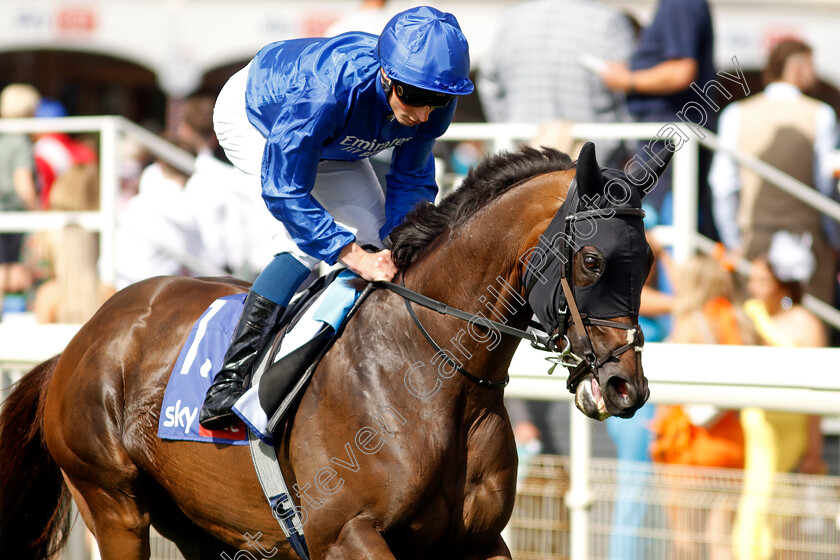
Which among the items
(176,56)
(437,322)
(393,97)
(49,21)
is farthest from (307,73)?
(49,21)

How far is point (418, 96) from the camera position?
273 centimetres

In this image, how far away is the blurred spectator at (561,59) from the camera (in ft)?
17.4

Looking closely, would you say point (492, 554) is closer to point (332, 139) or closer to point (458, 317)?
point (458, 317)

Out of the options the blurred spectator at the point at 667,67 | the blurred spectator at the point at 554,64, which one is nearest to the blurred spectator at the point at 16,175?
the blurred spectator at the point at 554,64

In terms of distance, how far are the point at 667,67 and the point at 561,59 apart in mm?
550

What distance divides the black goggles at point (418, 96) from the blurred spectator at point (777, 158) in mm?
3284

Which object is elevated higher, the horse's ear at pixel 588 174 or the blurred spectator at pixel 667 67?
the blurred spectator at pixel 667 67

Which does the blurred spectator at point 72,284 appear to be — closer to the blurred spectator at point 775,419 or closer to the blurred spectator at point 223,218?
the blurred spectator at point 223,218

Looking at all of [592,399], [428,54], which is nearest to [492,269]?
[592,399]

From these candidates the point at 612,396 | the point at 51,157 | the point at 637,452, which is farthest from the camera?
the point at 51,157

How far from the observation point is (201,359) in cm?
315

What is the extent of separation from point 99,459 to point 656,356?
6.46 feet

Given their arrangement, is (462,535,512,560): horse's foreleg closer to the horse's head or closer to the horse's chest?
the horse's chest

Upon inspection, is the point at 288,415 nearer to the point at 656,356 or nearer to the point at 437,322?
the point at 437,322
